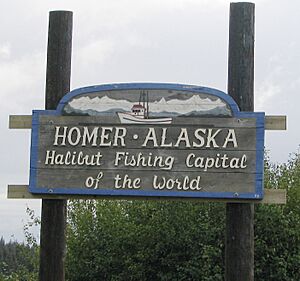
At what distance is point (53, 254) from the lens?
30.8 ft

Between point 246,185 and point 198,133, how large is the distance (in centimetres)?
70

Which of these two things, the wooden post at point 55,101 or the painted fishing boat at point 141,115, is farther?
the wooden post at point 55,101

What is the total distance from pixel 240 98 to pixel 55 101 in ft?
6.28

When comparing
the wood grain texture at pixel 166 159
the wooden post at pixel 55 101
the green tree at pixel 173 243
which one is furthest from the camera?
the green tree at pixel 173 243

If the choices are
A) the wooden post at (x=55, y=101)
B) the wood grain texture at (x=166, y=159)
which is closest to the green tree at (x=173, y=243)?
the wooden post at (x=55, y=101)

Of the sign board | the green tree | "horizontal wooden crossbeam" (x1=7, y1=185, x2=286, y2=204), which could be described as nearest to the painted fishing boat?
the sign board

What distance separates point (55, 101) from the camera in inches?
377

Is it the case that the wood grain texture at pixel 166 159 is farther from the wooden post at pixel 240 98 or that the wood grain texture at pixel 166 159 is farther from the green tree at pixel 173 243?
the green tree at pixel 173 243

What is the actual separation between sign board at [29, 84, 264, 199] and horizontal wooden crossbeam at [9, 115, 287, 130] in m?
0.10

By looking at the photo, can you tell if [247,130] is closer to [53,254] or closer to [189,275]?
[53,254]

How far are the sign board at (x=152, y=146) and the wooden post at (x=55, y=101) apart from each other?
0.33m

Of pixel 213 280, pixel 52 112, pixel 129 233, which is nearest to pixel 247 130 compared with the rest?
pixel 52 112

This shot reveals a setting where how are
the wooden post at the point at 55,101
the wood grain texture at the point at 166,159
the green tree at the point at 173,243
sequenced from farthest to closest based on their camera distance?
the green tree at the point at 173,243 < the wooden post at the point at 55,101 < the wood grain texture at the point at 166,159

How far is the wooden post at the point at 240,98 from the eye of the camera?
361 inches
